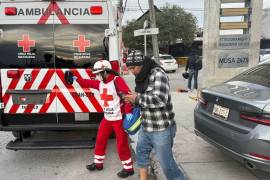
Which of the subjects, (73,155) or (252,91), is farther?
(73,155)

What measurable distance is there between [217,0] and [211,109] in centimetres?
536

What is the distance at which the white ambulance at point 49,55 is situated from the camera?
501 centimetres

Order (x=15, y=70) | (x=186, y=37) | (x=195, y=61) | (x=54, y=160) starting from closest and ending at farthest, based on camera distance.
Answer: (x=15, y=70), (x=54, y=160), (x=195, y=61), (x=186, y=37)

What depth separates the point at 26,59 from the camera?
505 cm

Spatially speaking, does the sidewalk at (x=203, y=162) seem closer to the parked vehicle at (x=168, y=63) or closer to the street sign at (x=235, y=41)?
the street sign at (x=235, y=41)

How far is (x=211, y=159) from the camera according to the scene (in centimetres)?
512

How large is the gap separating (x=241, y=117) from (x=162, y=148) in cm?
107

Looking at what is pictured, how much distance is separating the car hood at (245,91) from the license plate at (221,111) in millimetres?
189

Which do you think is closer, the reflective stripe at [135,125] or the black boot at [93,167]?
the reflective stripe at [135,125]

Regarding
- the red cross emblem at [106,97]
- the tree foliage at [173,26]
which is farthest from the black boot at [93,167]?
the tree foliage at [173,26]

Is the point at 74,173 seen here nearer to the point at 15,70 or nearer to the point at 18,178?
the point at 18,178

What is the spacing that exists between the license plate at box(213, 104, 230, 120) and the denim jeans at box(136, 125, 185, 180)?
920mm

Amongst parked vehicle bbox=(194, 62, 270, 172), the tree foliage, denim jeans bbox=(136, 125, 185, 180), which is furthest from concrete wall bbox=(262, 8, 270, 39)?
denim jeans bbox=(136, 125, 185, 180)

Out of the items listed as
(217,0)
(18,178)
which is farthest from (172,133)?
(217,0)
